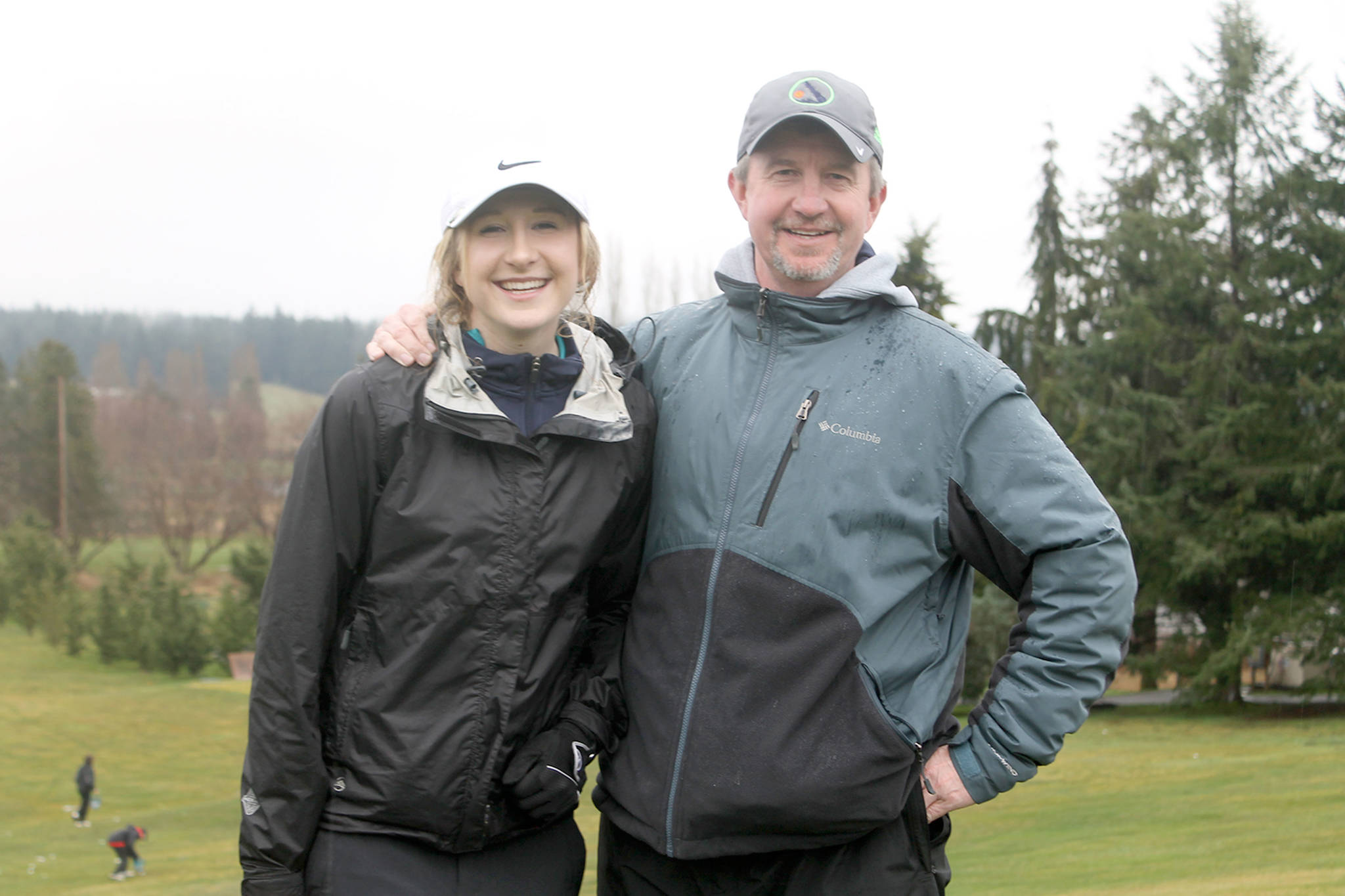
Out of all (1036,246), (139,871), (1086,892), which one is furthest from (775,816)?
(1036,246)

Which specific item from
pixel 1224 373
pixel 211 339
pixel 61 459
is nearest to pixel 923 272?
pixel 1224 373

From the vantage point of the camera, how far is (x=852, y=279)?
310cm

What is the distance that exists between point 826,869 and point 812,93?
197cm

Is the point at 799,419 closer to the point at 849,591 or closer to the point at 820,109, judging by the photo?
the point at 849,591

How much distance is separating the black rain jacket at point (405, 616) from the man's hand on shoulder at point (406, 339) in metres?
0.04

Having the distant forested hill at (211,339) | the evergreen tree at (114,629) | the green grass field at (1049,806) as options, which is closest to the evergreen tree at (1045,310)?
the green grass field at (1049,806)

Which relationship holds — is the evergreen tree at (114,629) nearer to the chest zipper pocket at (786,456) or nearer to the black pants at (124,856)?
the black pants at (124,856)

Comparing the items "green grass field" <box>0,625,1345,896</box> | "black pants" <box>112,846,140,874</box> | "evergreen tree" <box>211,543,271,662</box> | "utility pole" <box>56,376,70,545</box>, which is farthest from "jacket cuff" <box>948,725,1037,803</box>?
"utility pole" <box>56,376,70,545</box>

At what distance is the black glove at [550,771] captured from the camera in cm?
282

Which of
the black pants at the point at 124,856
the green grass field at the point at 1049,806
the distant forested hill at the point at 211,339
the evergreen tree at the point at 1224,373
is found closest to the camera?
the green grass field at the point at 1049,806

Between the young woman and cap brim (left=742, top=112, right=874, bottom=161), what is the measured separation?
0.58 meters

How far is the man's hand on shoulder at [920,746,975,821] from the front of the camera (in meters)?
2.96

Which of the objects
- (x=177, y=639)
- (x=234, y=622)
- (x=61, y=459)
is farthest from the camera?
(x=61, y=459)

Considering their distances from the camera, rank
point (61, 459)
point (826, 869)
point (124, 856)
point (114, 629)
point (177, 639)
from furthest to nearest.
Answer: point (61, 459), point (114, 629), point (177, 639), point (124, 856), point (826, 869)
